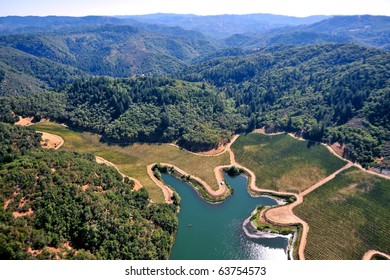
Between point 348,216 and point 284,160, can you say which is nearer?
point 348,216

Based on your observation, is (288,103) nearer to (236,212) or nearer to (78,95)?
(236,212)

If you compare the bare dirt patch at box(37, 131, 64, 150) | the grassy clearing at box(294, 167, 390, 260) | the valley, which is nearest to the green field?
the valley

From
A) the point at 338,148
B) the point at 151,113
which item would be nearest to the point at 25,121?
the point at 151,113

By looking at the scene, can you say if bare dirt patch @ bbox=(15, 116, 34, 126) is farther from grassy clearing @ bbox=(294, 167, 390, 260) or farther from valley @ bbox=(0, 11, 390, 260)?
grassy clearing @ bbox=(294, 167, 390, 260)

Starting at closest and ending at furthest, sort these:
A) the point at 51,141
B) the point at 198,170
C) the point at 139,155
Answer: the point at 198,170 < the point at 51,141 < the point at 139,155

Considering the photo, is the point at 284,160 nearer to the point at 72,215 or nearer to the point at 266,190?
the point at 266,190

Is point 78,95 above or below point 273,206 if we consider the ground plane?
above

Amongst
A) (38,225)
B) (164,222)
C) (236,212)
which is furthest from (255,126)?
(38,225)
